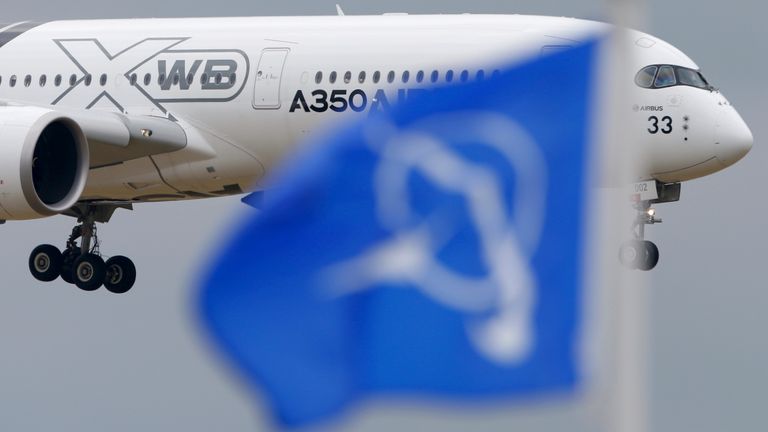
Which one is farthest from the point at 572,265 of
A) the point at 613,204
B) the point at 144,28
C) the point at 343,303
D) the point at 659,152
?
the point at 144,28

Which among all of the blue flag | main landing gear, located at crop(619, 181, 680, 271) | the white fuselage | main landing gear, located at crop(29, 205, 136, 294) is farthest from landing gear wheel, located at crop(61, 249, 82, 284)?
the blue flag

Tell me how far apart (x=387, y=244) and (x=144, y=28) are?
2632 centimetres

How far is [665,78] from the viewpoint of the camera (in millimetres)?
36406

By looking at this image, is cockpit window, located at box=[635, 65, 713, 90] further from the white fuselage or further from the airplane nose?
the airplane nose

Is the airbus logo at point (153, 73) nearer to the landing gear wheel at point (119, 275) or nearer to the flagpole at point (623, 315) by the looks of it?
the landing gear wheel at point (119, 275)

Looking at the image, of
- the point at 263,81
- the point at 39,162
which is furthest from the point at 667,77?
the point at 39,162

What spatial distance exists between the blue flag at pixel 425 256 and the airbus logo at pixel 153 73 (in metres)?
24.1

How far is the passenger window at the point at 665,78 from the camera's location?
36312mm

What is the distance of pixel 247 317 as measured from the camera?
12805 mm

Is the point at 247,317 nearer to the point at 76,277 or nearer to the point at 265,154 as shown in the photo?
the point at 265,154

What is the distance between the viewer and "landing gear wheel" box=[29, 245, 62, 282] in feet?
135

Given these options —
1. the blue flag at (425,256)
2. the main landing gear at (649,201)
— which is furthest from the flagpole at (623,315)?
the main landing gear at (649,201)

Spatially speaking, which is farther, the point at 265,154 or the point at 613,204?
→ the point at 265,154

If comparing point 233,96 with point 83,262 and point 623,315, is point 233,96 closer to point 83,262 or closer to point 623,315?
point 83,262
